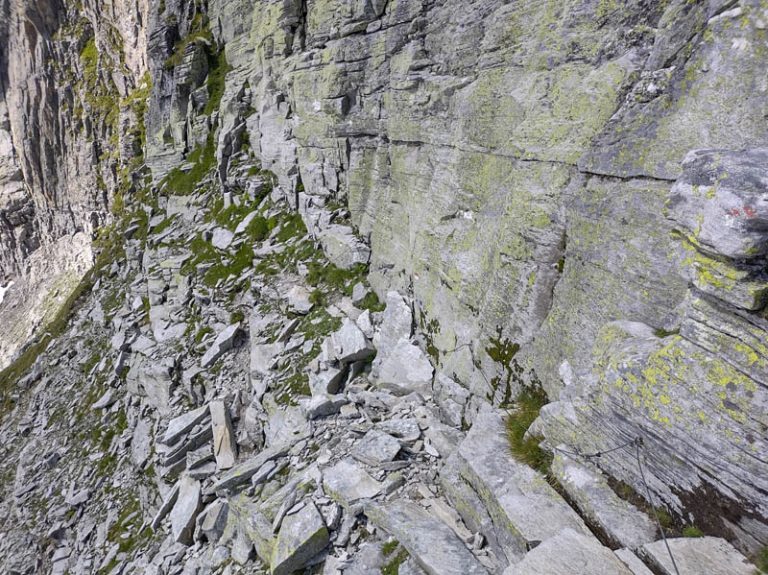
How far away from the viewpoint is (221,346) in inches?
786

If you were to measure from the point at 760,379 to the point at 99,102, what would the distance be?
74.9m

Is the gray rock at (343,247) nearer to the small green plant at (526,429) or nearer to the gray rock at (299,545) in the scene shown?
the small green plant at (526,429)

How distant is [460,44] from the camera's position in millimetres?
14055

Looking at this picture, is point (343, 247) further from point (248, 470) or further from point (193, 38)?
point (193, 38)

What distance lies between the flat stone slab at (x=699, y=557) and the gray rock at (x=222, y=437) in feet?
45.3

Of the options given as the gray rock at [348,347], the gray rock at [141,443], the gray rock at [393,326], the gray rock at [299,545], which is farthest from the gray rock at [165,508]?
the gray rock at [393,326]

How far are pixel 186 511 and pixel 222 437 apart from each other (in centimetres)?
283

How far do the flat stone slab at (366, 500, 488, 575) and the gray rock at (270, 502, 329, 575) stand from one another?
113cm

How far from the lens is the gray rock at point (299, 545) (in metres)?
8.52

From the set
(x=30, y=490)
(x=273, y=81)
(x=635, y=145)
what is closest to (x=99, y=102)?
(x=273, y=81)

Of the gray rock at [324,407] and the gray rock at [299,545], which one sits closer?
the gray rock at [299,545]

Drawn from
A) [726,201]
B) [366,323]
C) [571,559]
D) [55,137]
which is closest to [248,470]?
[366,323]

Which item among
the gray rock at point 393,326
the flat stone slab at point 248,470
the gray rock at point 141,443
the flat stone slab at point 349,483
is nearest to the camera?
the flat stone slab at point 349,483

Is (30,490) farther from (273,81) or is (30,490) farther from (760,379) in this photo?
(760,379)
